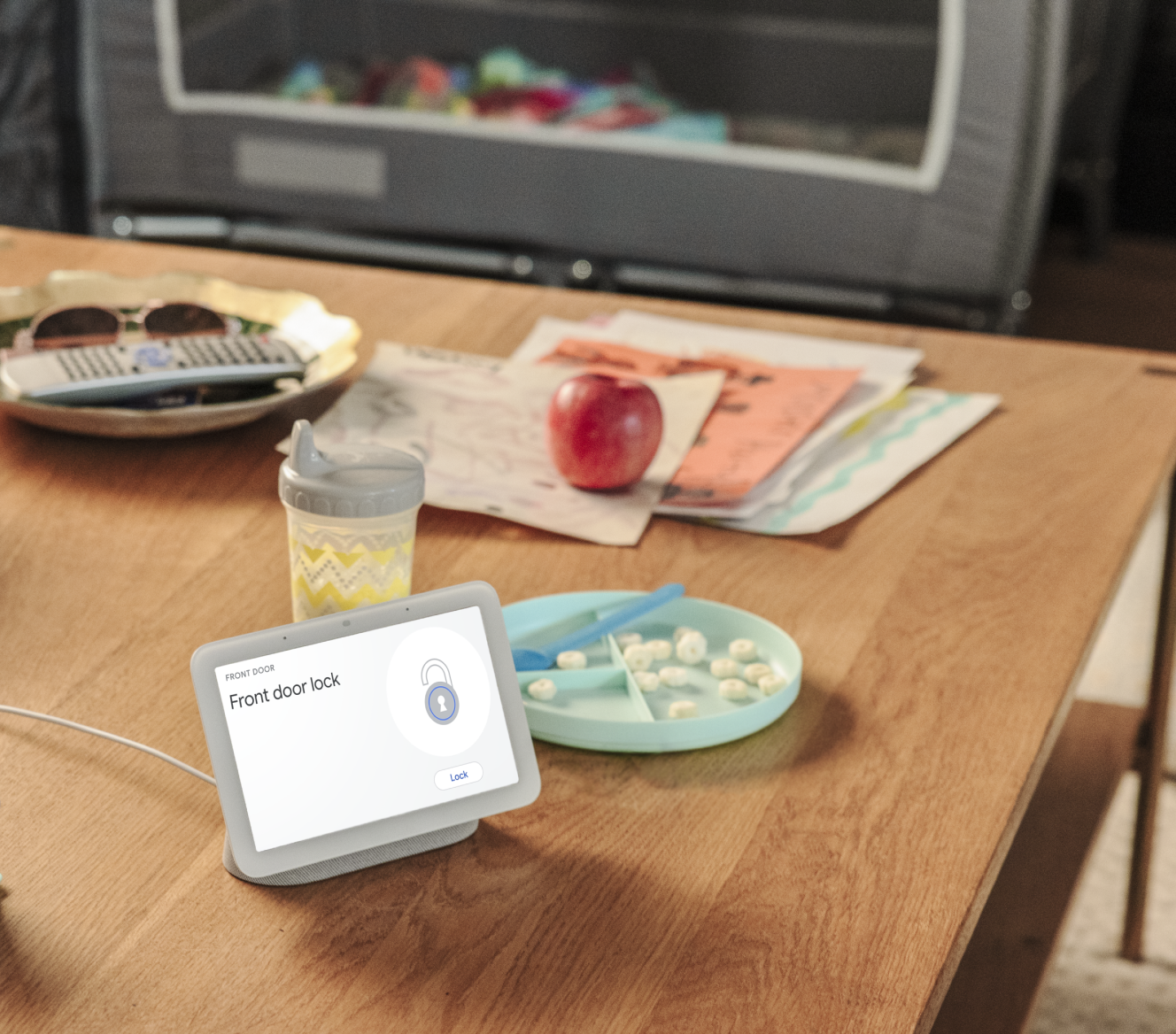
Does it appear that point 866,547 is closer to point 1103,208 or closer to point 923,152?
point 923,152

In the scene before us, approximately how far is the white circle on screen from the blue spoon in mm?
94

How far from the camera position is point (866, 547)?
2.70ft

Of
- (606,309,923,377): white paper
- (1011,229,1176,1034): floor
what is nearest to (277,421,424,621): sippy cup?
(606,309,923,377): white paper

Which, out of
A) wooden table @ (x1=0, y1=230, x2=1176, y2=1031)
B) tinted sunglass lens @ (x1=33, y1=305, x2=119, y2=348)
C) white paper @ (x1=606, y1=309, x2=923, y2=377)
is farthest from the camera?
white paper @ (x1=606, y1=309, x2=923, y2=377)

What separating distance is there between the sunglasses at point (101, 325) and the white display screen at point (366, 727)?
0.52 metres

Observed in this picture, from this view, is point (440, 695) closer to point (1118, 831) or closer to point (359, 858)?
point (359, 858)

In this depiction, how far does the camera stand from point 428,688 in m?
0.53

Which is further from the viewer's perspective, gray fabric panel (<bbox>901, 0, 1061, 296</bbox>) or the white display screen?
gray fabric panel (<bbox>901, 0, 1061, 296</bbox>)

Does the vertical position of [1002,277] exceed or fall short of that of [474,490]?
it falls short

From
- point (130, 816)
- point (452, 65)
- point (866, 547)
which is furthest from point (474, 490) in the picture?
point (452, 65)

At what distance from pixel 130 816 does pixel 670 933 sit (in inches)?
9.1

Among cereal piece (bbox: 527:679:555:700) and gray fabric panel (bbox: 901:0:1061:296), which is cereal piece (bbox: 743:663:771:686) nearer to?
cereal piece (bbox: 527:679:555:700)

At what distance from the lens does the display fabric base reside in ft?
1.69

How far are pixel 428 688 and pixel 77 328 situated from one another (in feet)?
1.85
